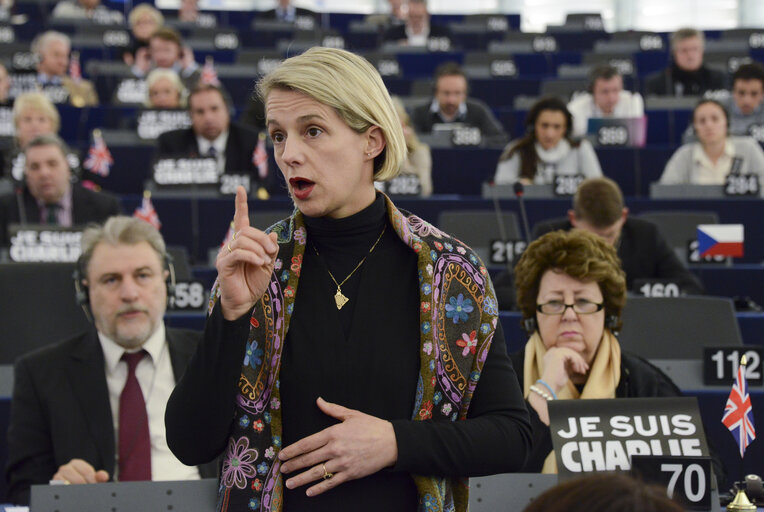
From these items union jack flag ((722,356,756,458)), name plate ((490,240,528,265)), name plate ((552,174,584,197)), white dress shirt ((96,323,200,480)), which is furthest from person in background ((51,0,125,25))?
union jack flag ((722,356,756,458))

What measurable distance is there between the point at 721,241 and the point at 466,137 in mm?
3582

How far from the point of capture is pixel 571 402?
1992mm

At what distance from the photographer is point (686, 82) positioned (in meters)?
9.55

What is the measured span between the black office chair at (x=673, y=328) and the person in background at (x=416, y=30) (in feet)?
27.1

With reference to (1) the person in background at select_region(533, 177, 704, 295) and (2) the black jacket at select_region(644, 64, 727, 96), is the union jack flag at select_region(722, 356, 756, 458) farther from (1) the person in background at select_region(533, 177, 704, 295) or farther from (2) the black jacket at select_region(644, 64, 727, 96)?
(2) the black jacket at select_region(644, 64, 727, 96)

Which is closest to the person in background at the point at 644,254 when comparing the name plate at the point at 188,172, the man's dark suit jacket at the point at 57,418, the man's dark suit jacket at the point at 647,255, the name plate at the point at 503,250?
the man's dark suit jacket at the point at 647,255

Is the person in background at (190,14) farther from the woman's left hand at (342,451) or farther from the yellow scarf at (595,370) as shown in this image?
the woman's left hand at (342,451)

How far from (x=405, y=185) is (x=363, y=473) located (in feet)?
16.2

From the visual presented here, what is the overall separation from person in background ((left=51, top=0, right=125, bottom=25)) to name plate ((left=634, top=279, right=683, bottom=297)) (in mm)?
8709

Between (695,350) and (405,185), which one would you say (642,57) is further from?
(695,350)

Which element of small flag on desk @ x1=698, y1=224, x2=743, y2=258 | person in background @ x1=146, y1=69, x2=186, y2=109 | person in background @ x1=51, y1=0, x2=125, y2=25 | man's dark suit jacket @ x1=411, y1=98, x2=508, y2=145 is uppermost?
person in background @ x1=51, y1=0, x2=125, y2=25

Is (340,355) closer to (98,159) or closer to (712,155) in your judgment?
(98,159)

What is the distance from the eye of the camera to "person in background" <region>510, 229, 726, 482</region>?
2.85m

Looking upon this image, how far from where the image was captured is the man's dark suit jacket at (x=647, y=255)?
4836mm
